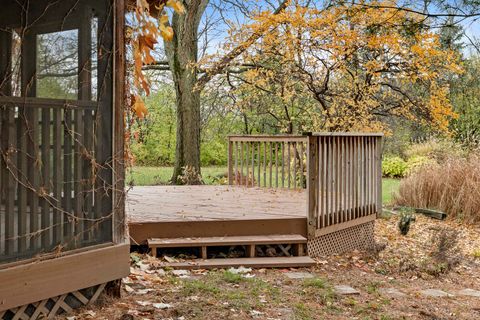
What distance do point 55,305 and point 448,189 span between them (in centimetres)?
821

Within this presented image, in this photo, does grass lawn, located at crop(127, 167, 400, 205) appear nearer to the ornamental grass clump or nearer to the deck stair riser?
the ornamental grass clump

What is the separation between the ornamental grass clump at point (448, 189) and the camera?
9.30 m

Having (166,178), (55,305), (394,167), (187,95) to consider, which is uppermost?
(187,95)

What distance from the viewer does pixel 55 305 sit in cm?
336

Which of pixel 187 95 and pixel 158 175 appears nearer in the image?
pixel 187 95

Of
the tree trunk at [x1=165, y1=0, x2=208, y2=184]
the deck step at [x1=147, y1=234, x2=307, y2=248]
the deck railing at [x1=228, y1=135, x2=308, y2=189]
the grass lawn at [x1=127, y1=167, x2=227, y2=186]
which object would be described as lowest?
the deck step at [x1=147, y1=234, x2=307, y2=248]

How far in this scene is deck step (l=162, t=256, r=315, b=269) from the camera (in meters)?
4.92

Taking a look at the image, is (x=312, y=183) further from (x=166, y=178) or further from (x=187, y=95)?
(x=166, y=178)

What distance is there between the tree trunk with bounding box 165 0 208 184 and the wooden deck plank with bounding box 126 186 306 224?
248 centimetres

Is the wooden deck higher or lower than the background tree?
lower

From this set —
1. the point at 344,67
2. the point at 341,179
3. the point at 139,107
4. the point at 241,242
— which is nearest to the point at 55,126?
the point at 139,107

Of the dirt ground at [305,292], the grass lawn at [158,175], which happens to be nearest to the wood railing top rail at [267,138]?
the dirt ground at [305,292]

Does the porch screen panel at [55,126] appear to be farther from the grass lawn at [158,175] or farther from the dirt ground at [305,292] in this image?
the grass lawn at [158,175]

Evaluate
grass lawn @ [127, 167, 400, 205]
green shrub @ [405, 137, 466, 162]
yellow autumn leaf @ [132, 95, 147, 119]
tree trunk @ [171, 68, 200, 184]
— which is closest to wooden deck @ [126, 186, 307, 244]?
yellow autumn leaf @ [132, 95, 147, 119]
